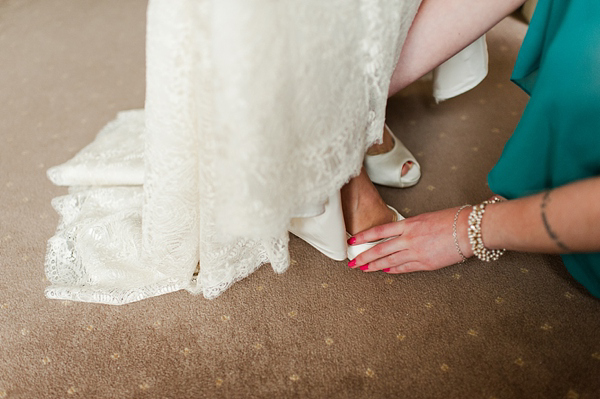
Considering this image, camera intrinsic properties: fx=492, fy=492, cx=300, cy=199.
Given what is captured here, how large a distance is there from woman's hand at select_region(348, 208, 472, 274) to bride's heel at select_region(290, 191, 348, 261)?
0.04 meters

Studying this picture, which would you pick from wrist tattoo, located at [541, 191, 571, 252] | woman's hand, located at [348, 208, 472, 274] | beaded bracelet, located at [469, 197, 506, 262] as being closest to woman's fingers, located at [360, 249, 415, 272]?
woman's hand, located at [348, 208, 472, 274]

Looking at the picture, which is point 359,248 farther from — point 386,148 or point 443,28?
point 443,28

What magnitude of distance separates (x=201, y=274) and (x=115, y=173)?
41cm

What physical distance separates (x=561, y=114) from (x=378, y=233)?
1.19ft

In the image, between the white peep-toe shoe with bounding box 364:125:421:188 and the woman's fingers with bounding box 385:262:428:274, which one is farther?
the white peep-toe shoe with bounding box 364:125:421:188

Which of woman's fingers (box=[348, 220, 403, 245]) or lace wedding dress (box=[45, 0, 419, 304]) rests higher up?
lace wedding dress (box=[45, 0, 419, 304])

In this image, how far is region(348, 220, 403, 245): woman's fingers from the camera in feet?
2.93

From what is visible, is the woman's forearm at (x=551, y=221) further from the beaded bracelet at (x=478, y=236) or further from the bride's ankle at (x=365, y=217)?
the bride's ankle at (x=365, y=217)

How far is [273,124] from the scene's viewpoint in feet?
2.13

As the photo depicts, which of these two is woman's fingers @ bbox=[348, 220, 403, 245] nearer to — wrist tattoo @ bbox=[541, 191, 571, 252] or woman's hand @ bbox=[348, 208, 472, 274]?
woman's hand @ bbox=[348, 208, 472, 274]

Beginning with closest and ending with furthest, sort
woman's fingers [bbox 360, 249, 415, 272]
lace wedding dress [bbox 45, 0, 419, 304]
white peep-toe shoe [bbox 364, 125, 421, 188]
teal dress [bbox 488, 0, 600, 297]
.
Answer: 1. lace wedding dress [bbox 45, 0, 419, 304]
2. teal dress [bbox 488, 0, 600, 297]
3. woman's fingers [bbox 360, 249, 415, 272]
4. white peep-toe shoe [bbox 364, 125, 421, 188]

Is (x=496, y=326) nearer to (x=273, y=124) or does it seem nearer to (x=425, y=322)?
(x=425, y=322)

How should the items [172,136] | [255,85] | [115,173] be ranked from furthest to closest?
[115,173] → [172,136] → [255,85]

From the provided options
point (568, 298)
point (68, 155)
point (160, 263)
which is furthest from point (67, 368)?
point (568, 298)
